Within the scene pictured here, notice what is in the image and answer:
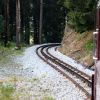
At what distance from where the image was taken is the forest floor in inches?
460

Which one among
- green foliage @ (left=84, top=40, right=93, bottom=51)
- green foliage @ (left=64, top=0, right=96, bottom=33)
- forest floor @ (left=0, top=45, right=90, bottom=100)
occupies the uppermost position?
green foliage @ (left=64, top=0, right=96, bottom=33)

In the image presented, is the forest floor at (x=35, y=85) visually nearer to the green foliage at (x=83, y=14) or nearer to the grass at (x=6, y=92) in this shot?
the grass at (x=6, y=92)

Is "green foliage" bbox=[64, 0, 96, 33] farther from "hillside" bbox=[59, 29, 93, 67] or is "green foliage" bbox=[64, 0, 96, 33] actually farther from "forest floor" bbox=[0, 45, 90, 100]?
"forest floor" bbox=[0, 45, 90, 100]

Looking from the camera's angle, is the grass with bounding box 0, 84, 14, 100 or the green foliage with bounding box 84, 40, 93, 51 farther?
the green foliage with bounding box 84, 40, 93, 51

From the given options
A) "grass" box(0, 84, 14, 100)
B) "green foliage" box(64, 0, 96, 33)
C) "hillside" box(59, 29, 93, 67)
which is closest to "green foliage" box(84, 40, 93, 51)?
"hillside" box(59, 29, 93, 67)

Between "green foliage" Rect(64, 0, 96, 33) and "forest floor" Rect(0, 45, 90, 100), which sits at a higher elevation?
"green foliage" Rect(64, 0, 96, 33)

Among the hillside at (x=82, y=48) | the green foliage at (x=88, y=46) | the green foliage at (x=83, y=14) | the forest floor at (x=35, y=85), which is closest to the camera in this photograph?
the forest floor at (x=35, y=85)

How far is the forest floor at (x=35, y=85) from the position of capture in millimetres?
11672

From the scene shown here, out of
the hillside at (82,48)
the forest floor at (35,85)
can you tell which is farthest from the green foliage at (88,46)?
the forest floor at (35,85)

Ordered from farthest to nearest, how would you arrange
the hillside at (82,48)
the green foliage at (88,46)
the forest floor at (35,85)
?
1. the green foliage at (88,46)
2. the hillside at (82,48)
3. the forest floor at (35,85)

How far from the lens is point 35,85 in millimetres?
13789

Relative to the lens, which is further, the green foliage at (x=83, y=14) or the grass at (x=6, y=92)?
the green foliage at (x=83, y=14)

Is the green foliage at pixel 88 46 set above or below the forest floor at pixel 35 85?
above

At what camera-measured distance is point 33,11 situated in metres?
56.1
